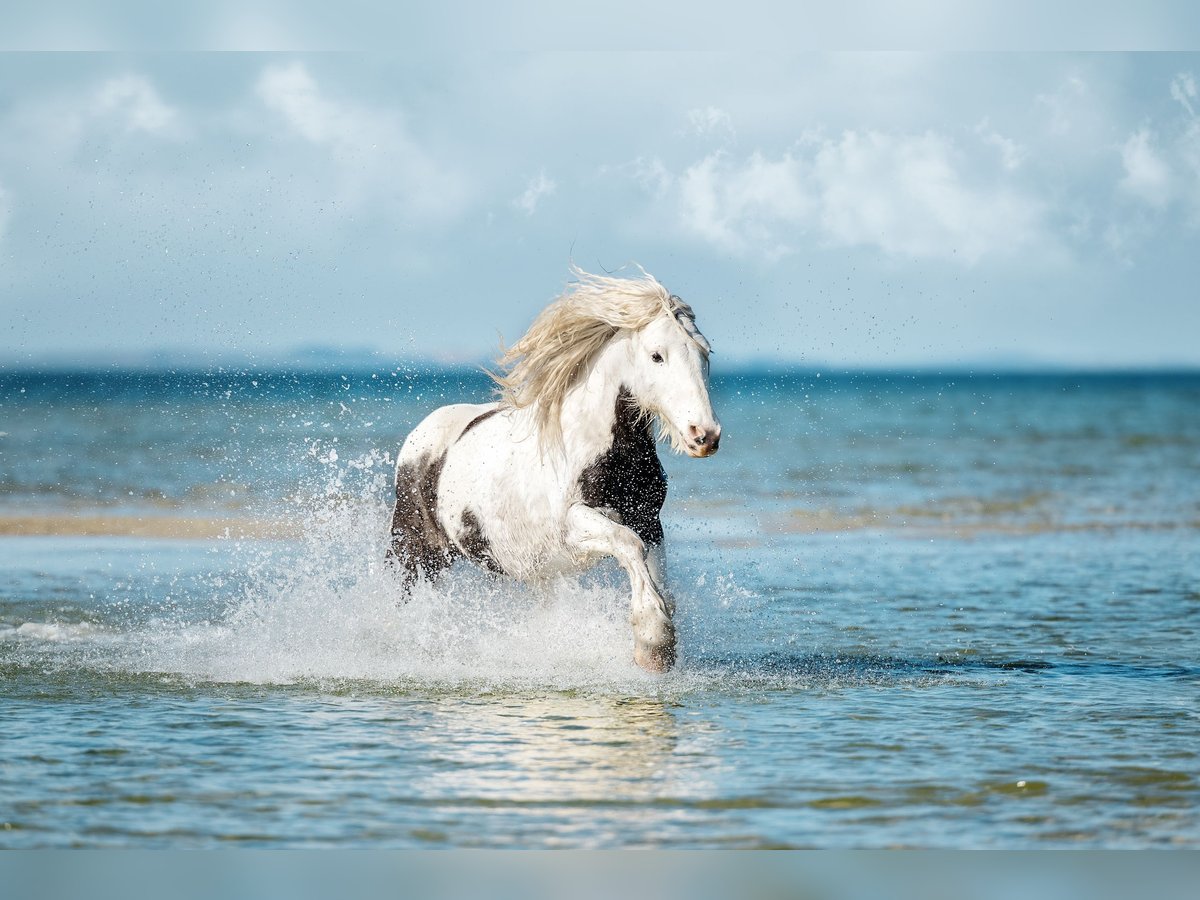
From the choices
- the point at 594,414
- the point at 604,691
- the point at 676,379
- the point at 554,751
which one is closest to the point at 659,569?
the point at 604,691

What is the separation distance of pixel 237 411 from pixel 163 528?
2707cm

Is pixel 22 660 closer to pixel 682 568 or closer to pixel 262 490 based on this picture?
pixel 682 568

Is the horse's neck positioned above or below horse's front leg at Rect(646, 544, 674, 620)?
above

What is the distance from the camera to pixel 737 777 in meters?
5.05

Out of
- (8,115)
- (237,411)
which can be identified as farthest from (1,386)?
(8,115)

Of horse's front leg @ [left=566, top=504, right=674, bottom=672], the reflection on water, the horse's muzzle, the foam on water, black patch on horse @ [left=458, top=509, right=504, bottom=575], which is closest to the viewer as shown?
the reflection on water

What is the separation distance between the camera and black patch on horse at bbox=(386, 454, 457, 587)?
7430 millimetres

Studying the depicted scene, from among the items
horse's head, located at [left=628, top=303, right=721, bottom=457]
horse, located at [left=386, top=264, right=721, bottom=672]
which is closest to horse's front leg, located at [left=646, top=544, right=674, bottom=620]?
horse, located at [left=386, top=264, right=721, bottom=672]

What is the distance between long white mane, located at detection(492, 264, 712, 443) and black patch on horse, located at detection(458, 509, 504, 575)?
24.8 inches

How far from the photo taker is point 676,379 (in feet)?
20.0

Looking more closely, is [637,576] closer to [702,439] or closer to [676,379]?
[702,439]

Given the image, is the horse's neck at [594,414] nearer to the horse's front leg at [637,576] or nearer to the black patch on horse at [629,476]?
the black patch on horse at [629,476]

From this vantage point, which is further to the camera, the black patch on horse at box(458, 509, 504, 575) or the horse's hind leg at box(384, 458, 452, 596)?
the horse's hind leg at box(384, 458, 452, 596)

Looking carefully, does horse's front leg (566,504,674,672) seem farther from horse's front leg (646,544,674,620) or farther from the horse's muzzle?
the horse's muzzle
